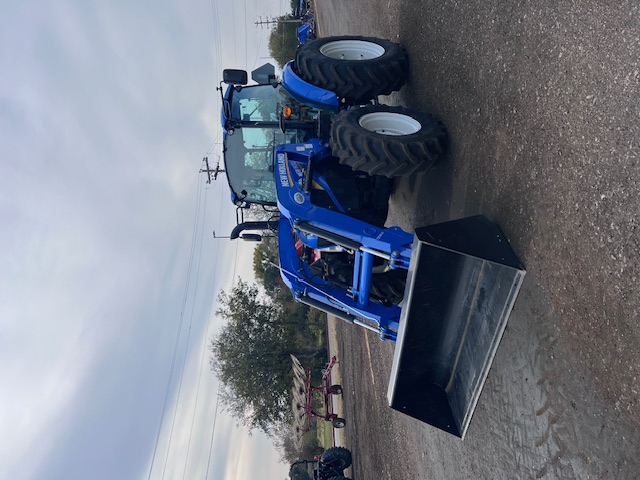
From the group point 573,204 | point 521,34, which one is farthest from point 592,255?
point 521,34

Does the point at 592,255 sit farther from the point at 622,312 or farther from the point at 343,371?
the point at 343,371

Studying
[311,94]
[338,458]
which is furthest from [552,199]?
[338,458]

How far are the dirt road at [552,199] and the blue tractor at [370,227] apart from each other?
0.33 m

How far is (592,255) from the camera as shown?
299cm

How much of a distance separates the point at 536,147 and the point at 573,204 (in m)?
0.54

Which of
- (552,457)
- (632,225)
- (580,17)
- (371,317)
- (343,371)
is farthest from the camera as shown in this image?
(343,371)

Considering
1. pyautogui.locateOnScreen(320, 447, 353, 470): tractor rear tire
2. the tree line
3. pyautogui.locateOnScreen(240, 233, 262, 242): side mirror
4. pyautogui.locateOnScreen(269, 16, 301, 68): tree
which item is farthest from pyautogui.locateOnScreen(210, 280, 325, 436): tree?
pyautogui.locateOnScreen(269, 16, 301, 68): tree

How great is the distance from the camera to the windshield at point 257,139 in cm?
558

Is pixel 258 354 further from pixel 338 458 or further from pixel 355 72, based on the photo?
pixel 355 72

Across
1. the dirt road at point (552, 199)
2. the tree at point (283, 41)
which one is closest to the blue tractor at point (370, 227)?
the dirt road at point (552, 199)

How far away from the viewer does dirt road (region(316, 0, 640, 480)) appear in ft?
9.11

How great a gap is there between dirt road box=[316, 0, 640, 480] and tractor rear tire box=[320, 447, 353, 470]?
18.1 ft

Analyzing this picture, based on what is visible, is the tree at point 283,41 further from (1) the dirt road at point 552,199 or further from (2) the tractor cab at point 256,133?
(1) the dirt road at point 552,199

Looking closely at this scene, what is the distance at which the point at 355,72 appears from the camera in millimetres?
5203
